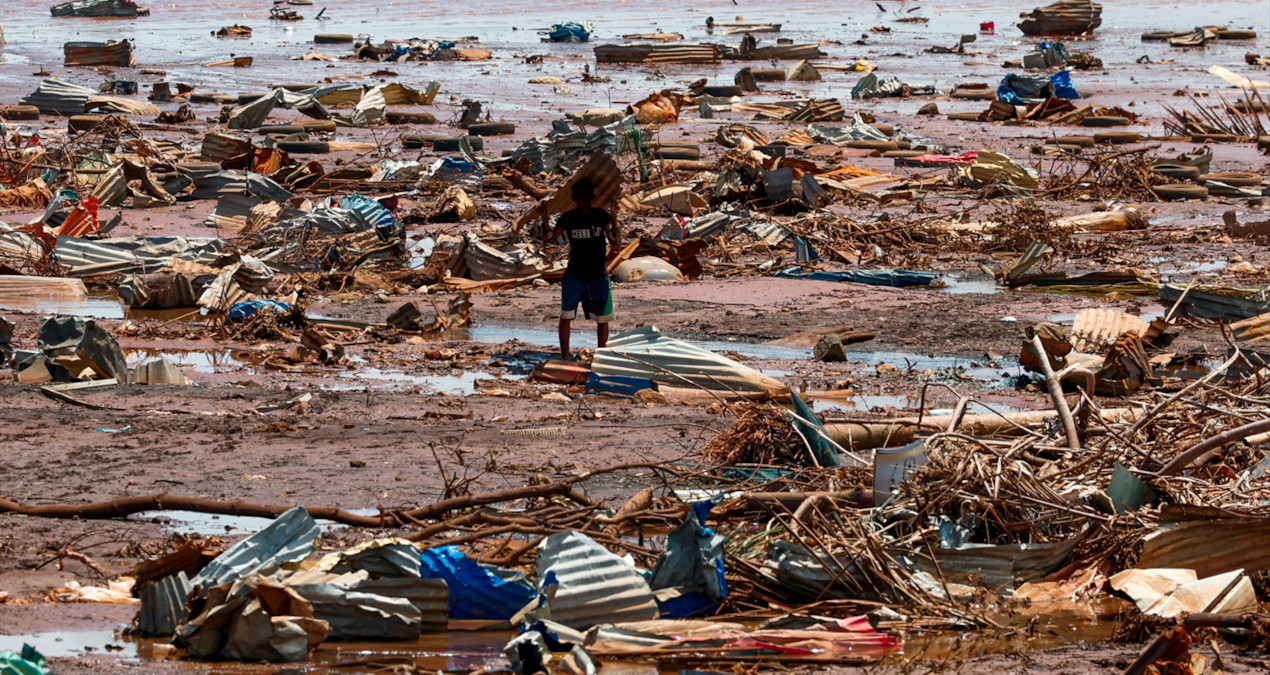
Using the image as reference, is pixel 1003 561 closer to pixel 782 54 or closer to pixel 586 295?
pixel 586 295

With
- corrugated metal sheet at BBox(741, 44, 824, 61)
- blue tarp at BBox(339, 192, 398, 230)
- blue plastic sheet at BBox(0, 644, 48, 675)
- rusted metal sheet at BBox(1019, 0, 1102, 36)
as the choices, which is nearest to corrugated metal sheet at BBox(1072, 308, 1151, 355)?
blue tarp at BBox(339, 192, 398, 230)

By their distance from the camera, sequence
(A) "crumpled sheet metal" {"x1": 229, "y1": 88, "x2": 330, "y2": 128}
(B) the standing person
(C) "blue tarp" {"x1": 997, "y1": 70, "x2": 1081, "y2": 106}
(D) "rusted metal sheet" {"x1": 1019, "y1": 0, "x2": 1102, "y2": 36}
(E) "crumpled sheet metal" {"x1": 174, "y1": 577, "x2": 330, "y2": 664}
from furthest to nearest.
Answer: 1. (D) "rusted metal sheet" {"x1": 1019, "y1": 0, "x2": 1102, "y2": 36}
2. (C) "blue tarp" {"x1": 997, "y1": 70, "x2": 1081, "y2": 106}
3. (A) "crumpled sheet metal" {"x1": 229, "y1": 88, "x2": 330, "y2": 128}
4. (B) the standing person
5. (E) "crumpled sheet metal" {"x1": 174, "y1": 577, "x2": 330, "y2": 664}

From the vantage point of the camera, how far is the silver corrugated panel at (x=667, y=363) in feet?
27.5

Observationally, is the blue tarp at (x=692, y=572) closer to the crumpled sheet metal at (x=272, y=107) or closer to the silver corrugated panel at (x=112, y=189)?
the silver corrugated panel at (x=112, y=189)

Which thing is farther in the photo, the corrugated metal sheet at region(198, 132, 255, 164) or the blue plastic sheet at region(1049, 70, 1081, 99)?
the blue plastic sheet at region(1049, 70, 1081, 99)

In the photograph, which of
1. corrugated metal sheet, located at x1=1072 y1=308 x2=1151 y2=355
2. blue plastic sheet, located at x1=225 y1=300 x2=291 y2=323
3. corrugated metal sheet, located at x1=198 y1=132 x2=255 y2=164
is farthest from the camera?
corrugated metal sheet, located at x1=198 y1=132 x2=255 y2=164

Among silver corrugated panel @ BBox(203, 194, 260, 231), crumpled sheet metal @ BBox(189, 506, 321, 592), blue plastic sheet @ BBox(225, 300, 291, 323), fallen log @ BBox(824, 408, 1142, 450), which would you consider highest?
crumpled sheet metal @ BBox(189, 506, 321, 592)

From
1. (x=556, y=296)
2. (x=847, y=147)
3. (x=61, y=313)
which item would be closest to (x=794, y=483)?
(x=556, y=296)

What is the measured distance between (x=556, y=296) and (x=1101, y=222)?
6.86 meters

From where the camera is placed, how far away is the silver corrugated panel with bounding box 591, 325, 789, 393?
8383mm

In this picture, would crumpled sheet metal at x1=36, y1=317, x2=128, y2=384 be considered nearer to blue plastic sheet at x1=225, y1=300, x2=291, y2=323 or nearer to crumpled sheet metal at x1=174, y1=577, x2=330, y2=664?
blue plastic sheet at x1=225, y1=300, x2=291, y2=323

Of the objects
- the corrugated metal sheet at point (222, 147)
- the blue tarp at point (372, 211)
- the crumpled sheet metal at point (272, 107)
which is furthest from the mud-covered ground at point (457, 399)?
the corrugated metal sheet at point (222, 147)

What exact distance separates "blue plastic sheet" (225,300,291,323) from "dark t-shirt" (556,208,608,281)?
2.56m

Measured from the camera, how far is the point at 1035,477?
18.2 ft
